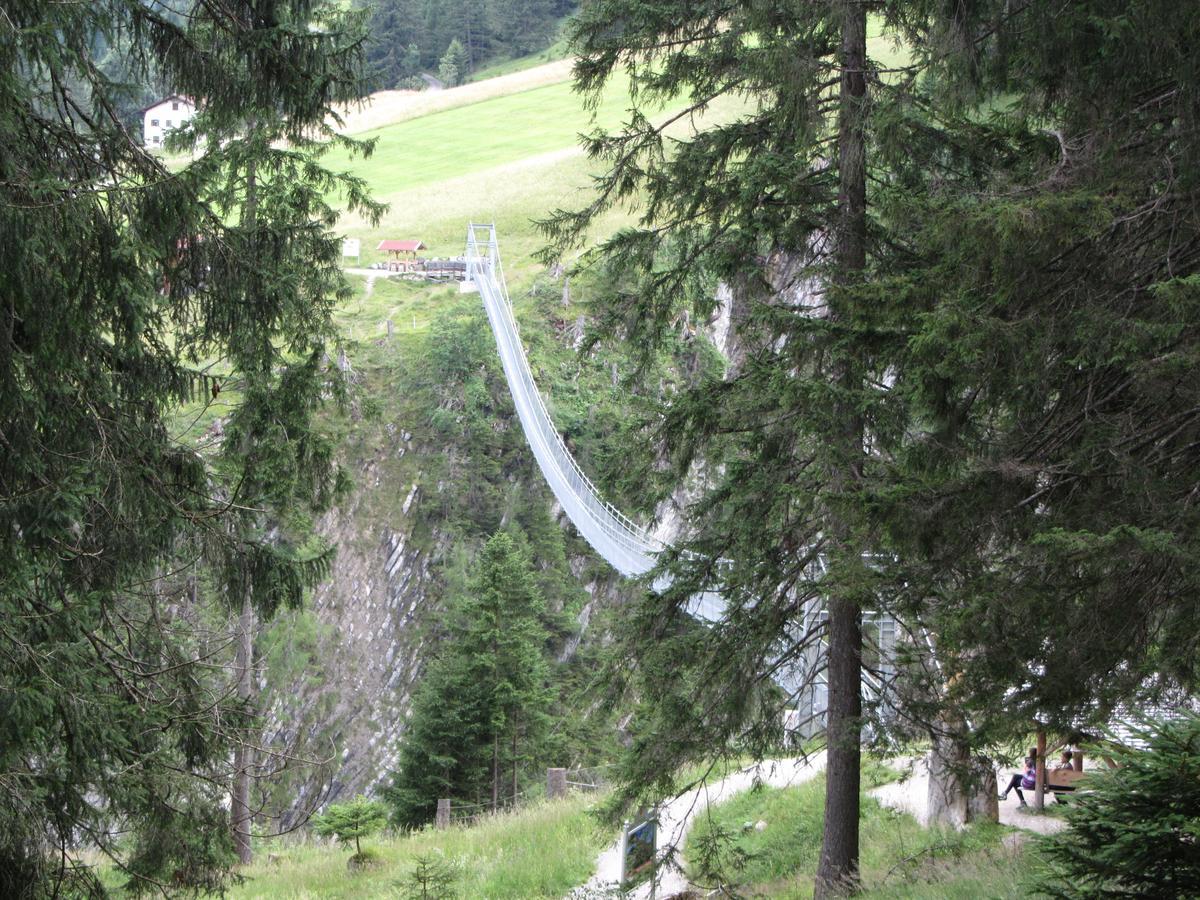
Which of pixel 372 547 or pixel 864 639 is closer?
pixel 864 639

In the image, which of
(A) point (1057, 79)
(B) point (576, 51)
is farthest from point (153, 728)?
(B) point (576, 51)

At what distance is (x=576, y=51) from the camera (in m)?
6.09

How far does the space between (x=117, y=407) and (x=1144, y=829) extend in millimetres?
3123

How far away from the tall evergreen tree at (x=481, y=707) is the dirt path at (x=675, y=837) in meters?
3.70

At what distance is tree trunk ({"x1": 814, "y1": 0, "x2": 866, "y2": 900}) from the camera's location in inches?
194

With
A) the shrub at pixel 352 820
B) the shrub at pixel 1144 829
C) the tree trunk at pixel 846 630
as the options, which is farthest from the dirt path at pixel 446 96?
the shrub at pixel 1144 829

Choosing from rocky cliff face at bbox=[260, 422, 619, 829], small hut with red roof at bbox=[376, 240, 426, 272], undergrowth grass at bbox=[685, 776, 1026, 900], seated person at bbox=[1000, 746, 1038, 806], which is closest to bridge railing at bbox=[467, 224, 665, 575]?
undergrowth grass at bbox=[685, 776, 1026, 900]

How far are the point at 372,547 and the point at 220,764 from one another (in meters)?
18.7

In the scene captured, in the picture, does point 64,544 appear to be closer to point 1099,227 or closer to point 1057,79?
point 1099,227

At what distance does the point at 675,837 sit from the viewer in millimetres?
7133

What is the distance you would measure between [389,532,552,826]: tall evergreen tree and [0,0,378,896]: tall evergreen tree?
8.52m

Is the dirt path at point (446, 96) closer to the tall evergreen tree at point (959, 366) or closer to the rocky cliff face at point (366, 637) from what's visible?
the rocky cliff face at point (366, 637)

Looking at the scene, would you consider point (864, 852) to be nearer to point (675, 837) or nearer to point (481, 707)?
point (675, 837)

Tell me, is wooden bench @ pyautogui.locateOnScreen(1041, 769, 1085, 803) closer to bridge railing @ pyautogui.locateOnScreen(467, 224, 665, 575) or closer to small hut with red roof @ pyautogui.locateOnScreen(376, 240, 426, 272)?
bridge railing @ pyautogui.locateOnScreen(467, 224, 665, 575)
